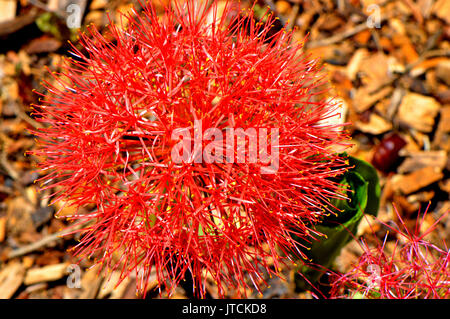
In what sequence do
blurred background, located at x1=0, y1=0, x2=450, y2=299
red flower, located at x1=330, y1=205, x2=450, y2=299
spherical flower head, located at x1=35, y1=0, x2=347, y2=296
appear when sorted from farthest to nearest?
1. blurred background, located at x1=0, y1=0, x2=450, y2=299
2. red flower, located at x1=330, y1=205, x2=450, y2=299
3. spherical flower head, located at x1=35, y1=0, x2=347, y2=296

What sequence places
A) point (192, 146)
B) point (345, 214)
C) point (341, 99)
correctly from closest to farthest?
point (192, 146)
point (345, 214)
point (341, 99)

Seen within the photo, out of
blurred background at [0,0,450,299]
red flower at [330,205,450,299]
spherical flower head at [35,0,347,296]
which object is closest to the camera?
spherical flower head at [35,0,347,296]

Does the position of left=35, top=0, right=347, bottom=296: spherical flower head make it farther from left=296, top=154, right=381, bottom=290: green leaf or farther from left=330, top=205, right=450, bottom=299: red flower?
left=330, top=205, right=450, bottom=299: red flower

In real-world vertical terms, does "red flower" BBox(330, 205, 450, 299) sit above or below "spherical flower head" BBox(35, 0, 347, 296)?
below

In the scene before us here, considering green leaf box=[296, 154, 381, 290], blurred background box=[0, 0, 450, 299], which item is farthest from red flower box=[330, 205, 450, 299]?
blurred background box=[0, 0, 450, 299]

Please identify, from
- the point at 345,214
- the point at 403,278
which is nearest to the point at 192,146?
the point at 345,214

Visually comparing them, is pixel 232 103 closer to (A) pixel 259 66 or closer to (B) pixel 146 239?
(A) pixel 259 66

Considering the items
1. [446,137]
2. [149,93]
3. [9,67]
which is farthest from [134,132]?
[446,137]

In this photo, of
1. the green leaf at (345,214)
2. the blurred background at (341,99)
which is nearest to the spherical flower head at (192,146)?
the green leaf at (345,214)

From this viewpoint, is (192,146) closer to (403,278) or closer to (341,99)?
(403,278)
